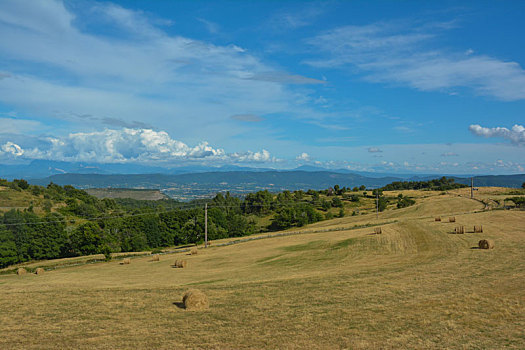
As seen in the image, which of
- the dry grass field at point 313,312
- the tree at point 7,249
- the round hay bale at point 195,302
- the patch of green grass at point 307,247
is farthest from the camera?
the tree at point 7,249

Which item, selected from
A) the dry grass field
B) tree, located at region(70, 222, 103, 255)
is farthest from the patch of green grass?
tree, located at region(70, 222, 103, 255)

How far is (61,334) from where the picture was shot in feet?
49.3

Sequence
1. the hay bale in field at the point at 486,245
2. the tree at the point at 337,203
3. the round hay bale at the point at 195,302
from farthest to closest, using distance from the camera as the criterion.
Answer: the tree at the point at 337,203, the hay bale in field at the point at 486,245, the round hay bale at the point at 195,302

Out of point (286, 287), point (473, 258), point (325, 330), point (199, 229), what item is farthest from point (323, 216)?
point (325, 330)

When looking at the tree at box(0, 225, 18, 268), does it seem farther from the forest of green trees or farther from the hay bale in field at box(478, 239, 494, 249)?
the hay bale in field at box(478, 239, 494, 249)

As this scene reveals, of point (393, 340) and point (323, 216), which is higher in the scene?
point (393, 340)

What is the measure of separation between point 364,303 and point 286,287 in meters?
6.05

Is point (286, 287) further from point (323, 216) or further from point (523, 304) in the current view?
point (323, 216)

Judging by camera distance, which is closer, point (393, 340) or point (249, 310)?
point (393, 340)

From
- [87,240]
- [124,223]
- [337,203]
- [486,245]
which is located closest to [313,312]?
[486,245]

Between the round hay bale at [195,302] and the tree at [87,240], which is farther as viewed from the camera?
the tree at [87,240]

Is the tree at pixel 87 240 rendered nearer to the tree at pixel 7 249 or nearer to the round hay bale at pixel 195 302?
the tree at pixel 7 249

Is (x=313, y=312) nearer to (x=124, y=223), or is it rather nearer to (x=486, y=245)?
(x=486, y=245)

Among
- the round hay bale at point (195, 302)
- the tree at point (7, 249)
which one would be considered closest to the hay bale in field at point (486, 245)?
the round hay bale at point (195, 302)
